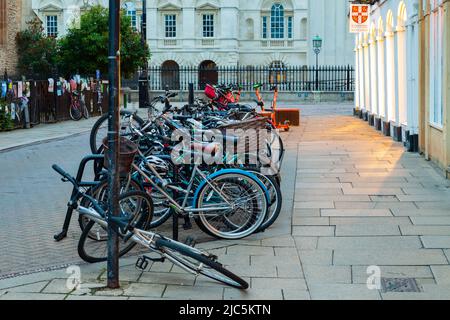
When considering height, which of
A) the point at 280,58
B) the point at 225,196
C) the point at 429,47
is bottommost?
the point at 225,196

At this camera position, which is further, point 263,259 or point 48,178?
point 48,178

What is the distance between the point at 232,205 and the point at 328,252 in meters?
1.02

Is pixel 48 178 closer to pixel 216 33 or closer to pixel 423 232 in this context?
pixel 423 232

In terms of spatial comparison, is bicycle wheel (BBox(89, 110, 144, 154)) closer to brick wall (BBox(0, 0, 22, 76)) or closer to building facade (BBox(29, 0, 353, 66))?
brick wall (BBox(0, 0, 22, 76))

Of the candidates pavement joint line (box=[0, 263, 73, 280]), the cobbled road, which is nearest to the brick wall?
the cobbled road

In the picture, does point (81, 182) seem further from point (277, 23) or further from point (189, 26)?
point (277, 23)

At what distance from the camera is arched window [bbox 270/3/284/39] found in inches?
2596

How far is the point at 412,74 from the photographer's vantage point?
16.0 metres

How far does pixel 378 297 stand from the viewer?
5.93 metres

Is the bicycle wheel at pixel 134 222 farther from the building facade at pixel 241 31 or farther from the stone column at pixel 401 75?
the building facade at pixel 241 31

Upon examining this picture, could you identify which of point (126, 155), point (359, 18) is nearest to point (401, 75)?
point (359, 18)
